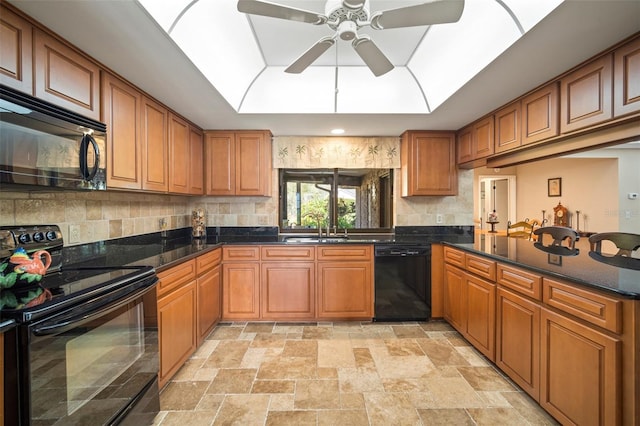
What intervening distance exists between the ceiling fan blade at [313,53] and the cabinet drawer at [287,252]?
179 cm

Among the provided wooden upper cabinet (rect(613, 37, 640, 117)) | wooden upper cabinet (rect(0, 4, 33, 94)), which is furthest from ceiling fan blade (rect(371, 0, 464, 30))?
wooden upper cabinet (rect(0, 4, 33, 94))

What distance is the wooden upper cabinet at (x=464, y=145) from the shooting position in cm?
303

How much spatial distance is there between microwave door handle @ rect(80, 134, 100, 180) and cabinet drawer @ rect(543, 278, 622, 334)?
104 inches

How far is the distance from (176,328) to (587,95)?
10.4 ft

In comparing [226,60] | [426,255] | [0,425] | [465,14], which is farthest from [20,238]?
[426,255]

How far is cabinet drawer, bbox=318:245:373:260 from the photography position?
3010 millimetres

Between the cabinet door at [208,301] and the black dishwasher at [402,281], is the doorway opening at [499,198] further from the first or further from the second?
the cabinet door at [208,301]

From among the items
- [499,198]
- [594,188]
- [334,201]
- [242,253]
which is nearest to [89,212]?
[242,253]

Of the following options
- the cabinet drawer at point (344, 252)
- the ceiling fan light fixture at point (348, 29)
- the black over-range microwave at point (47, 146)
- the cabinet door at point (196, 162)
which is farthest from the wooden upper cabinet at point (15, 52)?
the cabinet drawer at point (344, 252)

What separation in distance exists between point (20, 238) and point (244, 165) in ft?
6.94

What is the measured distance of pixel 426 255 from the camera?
9.83 ft

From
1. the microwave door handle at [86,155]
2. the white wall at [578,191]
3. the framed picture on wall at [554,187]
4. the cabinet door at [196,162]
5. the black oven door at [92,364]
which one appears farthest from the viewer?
the framed picture on wall at [554,187]

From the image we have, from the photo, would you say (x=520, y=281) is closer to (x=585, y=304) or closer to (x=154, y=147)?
(x=585, y=304)

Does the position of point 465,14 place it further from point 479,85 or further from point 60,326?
point 60,326
